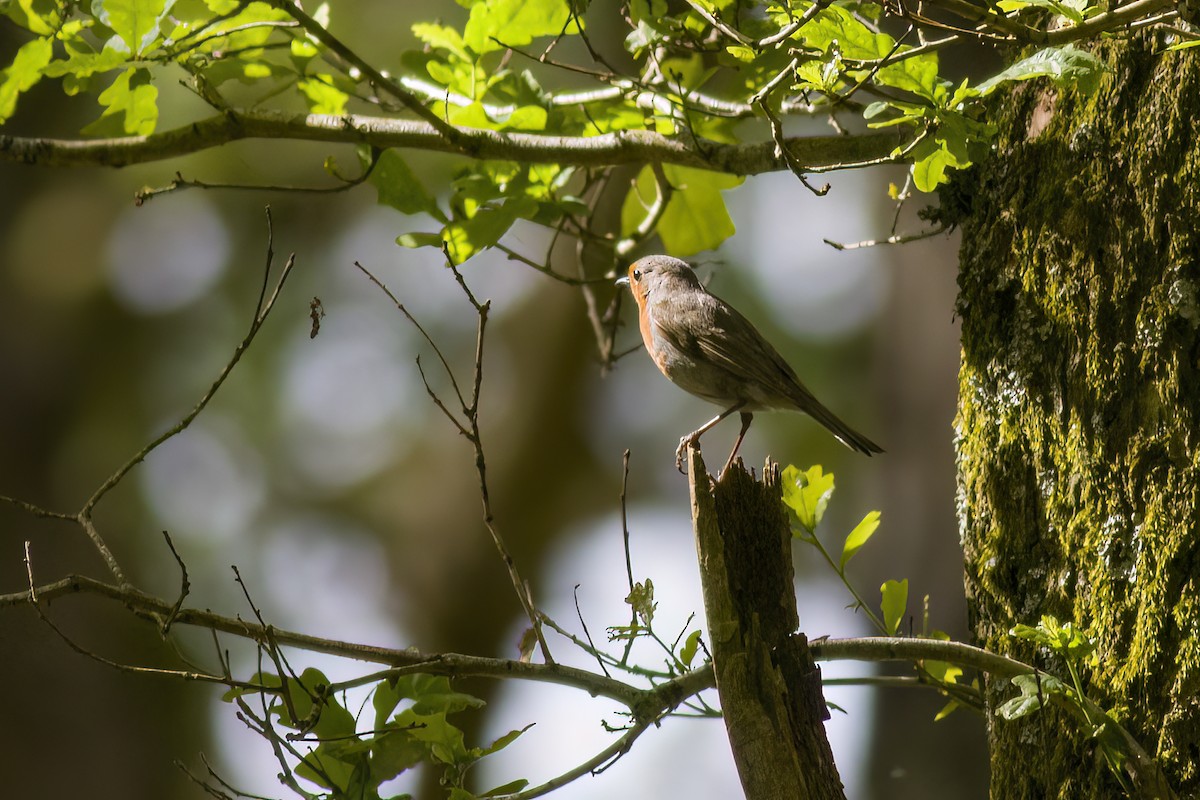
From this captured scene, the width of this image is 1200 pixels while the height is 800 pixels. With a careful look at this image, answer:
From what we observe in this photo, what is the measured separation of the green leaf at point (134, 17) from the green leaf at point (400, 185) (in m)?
0.73

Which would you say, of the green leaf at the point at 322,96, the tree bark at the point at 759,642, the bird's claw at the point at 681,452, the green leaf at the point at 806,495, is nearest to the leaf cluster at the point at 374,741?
the tree bark at the point at 759,642

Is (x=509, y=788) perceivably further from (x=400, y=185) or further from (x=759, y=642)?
(x=400, y=185)

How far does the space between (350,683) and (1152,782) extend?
1.61 meters

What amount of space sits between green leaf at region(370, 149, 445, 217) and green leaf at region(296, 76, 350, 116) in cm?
33

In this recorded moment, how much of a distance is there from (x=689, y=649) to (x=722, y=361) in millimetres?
1412

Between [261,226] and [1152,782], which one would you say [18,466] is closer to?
[261,226]

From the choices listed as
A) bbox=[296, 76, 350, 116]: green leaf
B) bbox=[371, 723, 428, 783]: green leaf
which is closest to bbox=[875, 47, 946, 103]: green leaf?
bbox=[371, 723, 428, 783]: green leaf

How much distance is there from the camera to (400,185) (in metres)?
3.23

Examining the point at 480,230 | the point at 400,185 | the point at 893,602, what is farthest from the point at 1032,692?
the point at 400,185

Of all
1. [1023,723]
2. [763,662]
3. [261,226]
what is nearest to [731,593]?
[763,662]

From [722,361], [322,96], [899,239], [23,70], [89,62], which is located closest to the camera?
[89,62]

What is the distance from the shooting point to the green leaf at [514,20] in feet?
9.49

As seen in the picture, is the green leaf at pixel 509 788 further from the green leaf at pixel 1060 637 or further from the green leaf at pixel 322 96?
the green leaf at pixel 322 96

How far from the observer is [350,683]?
224cm
